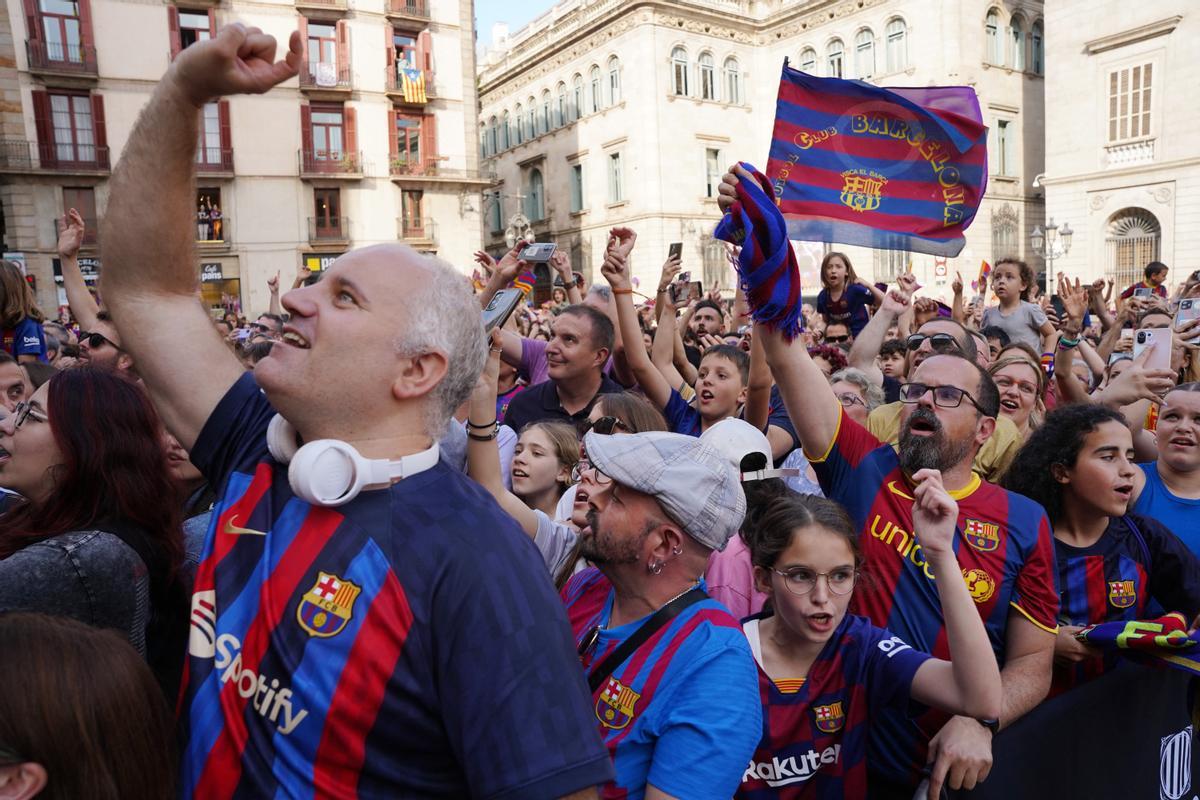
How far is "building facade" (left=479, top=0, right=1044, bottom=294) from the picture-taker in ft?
95.6

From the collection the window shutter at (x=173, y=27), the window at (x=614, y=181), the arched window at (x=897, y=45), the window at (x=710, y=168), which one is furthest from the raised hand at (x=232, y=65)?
the window at (x=614, y=181)

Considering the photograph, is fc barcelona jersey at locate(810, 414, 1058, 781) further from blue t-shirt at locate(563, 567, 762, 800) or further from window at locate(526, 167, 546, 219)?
window at locate(526, 167, 546, 219)

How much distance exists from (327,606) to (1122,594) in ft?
9.48

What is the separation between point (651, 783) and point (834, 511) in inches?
42.1

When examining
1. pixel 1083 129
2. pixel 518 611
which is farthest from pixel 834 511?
pixel 1083 129

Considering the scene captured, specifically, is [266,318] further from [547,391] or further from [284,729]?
[284,729]

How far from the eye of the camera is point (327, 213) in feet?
94.6

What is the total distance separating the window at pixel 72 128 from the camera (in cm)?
2588

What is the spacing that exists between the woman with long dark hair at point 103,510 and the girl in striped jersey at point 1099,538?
282cm

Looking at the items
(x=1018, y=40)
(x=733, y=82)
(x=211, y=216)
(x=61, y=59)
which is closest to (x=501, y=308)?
(x=211, y=216)

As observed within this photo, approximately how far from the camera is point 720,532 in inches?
86.4

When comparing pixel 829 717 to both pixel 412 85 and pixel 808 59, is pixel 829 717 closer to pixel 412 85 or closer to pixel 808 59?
pixel 412 85

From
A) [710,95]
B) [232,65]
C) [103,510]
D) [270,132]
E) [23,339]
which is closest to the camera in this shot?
[232,65]

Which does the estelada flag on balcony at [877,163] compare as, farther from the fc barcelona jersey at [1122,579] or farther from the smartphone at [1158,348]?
the fc barcelona jersey at [1122,579]
